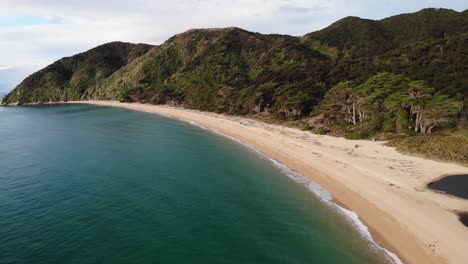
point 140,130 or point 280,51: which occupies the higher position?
point 280,51

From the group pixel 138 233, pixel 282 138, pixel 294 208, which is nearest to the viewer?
pixel 138 233

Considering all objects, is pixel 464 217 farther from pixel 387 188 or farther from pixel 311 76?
pixel 311 76

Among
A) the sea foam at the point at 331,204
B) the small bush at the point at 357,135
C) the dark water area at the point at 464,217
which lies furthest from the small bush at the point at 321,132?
the dark water area at the point at 464,217

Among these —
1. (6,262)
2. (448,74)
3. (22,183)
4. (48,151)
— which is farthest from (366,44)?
(6,262)

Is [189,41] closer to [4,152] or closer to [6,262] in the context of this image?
[4,152]

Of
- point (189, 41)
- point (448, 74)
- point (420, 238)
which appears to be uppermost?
point (189, 41)

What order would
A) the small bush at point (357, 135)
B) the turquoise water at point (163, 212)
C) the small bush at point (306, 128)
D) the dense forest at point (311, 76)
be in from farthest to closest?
the small bush at point (306, 128) → the dense forest at point (311, 76) → the small bush at point (357, 135) → the turquoise water at point (163, 212)

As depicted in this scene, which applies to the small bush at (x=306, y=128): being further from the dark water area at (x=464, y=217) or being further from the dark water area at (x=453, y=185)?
the dark water area at (x=464, y=217)
